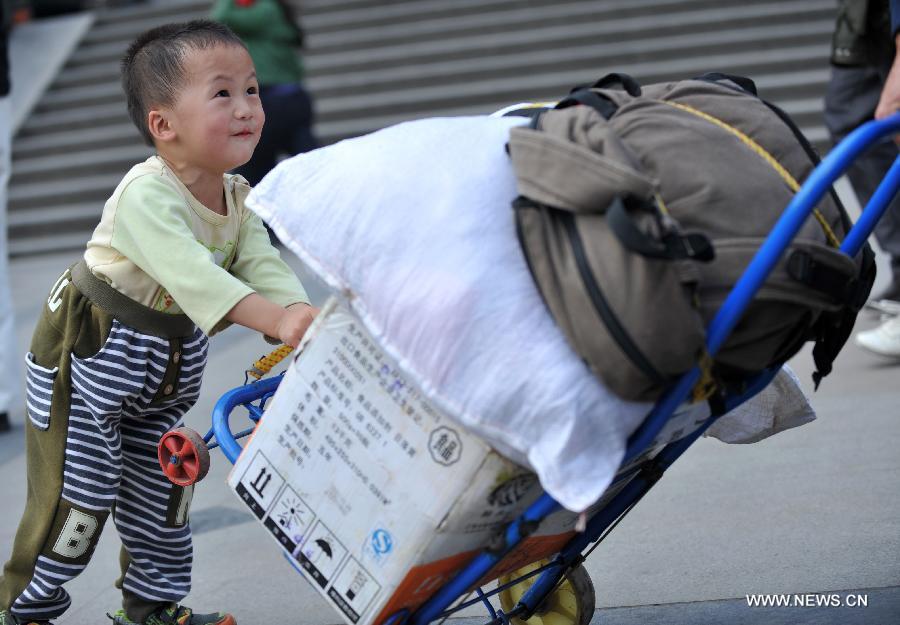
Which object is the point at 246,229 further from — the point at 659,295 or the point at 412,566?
the point at 659,295

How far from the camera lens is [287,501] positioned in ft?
6.99

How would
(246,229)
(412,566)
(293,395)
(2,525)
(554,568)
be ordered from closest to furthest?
(412,566) → (293,395) → (554,568) → (246,229) → (2,525)

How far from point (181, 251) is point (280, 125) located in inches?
213

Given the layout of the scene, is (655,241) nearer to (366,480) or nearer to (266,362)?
(366,480)

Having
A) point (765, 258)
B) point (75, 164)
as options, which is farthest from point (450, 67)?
point (765, 258)

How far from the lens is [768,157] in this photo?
2.00m

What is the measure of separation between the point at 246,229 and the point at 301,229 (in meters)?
0.81

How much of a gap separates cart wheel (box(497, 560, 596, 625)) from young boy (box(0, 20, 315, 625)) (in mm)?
768

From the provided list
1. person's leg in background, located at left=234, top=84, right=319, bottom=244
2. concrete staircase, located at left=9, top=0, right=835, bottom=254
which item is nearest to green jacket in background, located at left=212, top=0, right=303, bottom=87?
person's leg in background, located at left=234, top=84, right=319, bottom=244

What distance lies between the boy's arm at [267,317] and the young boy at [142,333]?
0.18 meters

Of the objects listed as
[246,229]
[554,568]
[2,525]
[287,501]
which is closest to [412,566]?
[287,501]

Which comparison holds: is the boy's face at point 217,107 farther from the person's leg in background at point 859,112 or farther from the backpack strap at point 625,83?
the person's leg in background at point 859,112

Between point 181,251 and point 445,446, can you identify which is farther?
point 181,251

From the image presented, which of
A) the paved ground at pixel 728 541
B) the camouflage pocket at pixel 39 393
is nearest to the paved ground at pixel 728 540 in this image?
the paved ground at pixel 728 541
